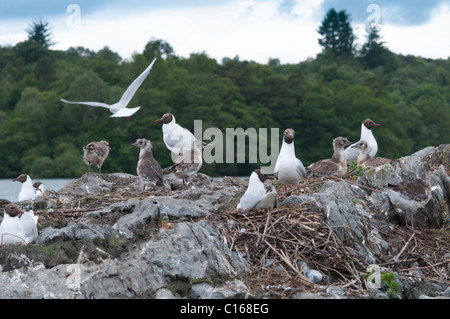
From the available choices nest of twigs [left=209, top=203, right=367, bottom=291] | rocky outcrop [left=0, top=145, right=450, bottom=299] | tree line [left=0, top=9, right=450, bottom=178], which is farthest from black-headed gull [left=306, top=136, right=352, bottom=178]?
tree line [left=0, top=9, right=450, bottom=178]

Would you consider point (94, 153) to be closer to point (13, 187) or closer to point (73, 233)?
point (73, 233)

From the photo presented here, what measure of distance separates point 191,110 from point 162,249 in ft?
166

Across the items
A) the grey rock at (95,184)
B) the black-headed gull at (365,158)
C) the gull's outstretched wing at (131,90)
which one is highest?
the gull's outstretched wing at (131,90)

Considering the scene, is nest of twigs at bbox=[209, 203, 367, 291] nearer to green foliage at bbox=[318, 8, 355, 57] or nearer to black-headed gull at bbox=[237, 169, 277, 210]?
black-headed gull at bbox=[237, 169, 277, 210]

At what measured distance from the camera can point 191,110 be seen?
58594 mm

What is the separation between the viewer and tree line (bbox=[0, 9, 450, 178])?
5484 cm

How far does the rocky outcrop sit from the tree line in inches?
1515

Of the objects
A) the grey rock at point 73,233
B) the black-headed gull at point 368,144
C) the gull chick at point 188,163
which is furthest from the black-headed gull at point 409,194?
the black-headed gull at point 368,144

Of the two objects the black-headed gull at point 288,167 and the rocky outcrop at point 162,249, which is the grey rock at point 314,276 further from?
the black-headed gull at point 288,167

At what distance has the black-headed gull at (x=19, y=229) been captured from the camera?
872cm

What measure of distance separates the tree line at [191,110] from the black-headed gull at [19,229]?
131 feet

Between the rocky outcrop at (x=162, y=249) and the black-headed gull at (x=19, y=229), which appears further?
the black-headed gull at (x=19, y=229)

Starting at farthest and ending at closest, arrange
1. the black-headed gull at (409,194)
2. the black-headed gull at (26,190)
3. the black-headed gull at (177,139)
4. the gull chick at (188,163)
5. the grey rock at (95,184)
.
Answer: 1. the black-headed gull at (26,190)
2. the black-headed gull at (177,139)
3. the gull chick at (188,163)
4. the grey rock at (95,184)
5. the black-headed gull at (409,194)

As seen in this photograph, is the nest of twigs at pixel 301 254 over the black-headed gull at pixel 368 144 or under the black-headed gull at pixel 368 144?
under
